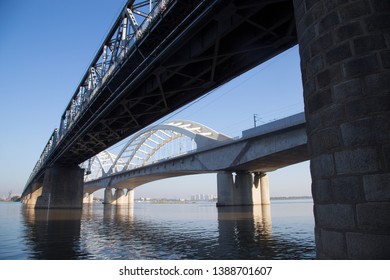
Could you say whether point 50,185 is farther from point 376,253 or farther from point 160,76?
point 376,253

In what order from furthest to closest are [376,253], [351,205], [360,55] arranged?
[360,55]
[351,205]
[376,253]

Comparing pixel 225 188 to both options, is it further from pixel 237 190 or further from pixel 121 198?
pixel 121 198

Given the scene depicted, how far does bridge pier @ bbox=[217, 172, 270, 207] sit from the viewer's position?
2420 inches

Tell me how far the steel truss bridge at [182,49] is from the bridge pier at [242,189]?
33.9 metres

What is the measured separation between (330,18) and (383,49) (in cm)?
126

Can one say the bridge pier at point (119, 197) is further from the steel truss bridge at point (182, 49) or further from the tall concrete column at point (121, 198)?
the steel truss bridge at point (182, 49)

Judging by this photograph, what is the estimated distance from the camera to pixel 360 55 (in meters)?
5.57

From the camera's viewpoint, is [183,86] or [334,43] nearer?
[334,43]

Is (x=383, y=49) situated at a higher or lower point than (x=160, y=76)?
lower

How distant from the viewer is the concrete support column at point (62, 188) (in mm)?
57031

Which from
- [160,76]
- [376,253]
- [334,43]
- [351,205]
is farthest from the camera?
[160,76]

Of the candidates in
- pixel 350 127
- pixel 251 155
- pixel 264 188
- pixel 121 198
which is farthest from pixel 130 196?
pixel 350 127
